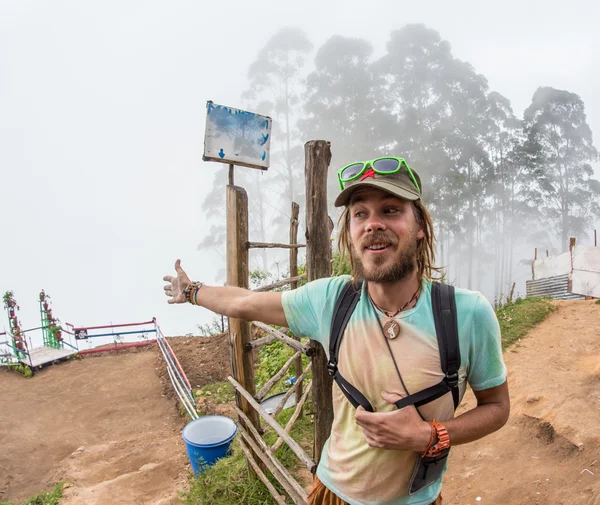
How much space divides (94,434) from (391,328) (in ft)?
29.7

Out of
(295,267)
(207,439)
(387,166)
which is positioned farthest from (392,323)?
(207,439)

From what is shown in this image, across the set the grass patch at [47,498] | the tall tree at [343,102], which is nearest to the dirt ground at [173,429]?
the grass patch at [47,498]

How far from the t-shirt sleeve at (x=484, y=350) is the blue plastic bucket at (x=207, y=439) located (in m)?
3.81

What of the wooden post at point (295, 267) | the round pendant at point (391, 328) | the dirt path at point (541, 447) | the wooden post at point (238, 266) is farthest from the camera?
the wooden post at point (295, 267)

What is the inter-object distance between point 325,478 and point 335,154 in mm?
28986

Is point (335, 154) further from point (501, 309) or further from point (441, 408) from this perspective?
point (441, 408)

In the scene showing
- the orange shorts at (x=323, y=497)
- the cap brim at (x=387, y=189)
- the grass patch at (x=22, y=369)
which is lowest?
the grass patch at (x=22, y=369)

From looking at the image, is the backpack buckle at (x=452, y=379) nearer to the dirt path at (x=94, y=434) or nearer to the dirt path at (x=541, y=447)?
the dirt path at (x=541, y=447)

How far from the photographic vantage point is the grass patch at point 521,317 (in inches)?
325

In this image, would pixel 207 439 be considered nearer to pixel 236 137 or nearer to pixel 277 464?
pixel 277 464

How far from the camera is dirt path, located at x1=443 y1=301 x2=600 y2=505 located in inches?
150

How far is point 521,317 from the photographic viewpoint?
9.16 metres

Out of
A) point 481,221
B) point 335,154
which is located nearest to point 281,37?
point 335,154

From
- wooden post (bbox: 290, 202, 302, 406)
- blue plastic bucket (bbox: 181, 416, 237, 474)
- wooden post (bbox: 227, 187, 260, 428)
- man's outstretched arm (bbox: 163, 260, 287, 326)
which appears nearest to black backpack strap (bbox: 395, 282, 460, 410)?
man's outstretched arm (bbox: 163, 260, 287, 326)
